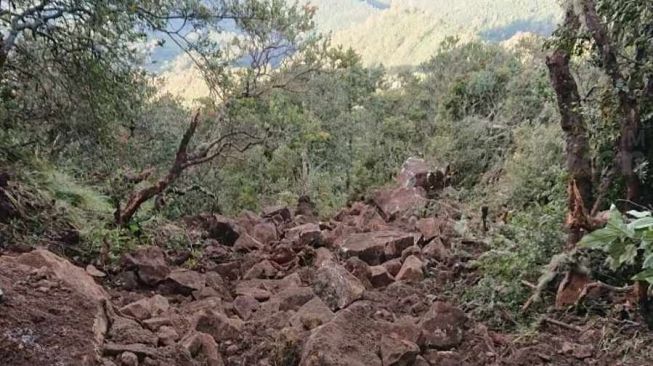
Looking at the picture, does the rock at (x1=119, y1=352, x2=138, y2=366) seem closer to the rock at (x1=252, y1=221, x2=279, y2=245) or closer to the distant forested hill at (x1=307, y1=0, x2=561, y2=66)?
the rock at (x1=252, y1=221, x2=279, y2=245)

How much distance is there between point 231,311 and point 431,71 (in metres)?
14.7

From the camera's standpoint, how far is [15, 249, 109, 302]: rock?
10.1 ft

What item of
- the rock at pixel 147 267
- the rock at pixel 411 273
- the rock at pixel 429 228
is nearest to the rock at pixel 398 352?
the rock at pixel 411 273

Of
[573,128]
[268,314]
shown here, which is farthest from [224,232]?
[573,128]

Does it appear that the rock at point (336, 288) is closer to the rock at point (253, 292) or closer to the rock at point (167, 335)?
the rock at point (253, 292)

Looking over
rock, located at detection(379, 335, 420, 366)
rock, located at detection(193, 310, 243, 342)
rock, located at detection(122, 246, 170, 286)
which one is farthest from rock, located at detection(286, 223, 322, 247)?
rock, located at detection(379, 335, 420, 366)

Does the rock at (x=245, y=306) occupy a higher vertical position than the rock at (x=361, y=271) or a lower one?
lower

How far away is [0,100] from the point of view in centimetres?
557

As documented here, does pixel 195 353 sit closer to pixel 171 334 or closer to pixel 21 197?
pixel 171 334

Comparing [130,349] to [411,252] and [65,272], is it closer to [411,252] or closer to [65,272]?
[65,272]

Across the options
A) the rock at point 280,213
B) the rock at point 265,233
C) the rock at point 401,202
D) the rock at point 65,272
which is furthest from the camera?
the rock at point 280,213

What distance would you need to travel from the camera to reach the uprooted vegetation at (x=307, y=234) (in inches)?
122

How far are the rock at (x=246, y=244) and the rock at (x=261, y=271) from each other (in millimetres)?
1245

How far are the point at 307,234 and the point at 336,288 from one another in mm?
2733
